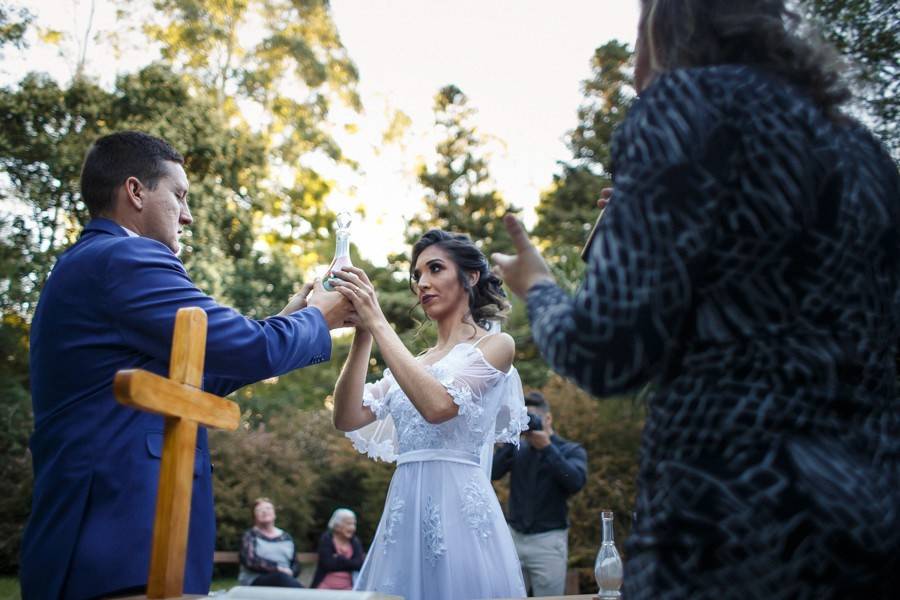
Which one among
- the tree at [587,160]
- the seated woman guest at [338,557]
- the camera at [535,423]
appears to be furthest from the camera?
the tree at [587,160]

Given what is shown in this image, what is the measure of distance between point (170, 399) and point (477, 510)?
6.24 ft

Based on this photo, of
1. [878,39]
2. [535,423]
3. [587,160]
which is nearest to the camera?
[878,39]

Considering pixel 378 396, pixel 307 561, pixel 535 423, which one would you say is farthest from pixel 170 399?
pixel 307 561

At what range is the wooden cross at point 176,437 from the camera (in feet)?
6.04

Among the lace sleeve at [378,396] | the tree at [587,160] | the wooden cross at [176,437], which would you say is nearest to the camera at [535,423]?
the lace sleeve at [378,396]

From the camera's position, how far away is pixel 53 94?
1642cm

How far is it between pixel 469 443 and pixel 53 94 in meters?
15.0

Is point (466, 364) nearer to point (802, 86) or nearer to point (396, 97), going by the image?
point (802, 86)

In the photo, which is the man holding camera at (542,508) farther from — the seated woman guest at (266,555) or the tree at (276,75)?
the tree at (276,75)

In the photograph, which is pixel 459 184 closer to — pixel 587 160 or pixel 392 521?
pixel 587 160

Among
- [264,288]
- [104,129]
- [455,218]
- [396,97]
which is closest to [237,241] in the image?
[264,288]

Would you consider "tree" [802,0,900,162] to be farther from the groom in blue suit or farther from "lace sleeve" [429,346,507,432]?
the groom in blue suit

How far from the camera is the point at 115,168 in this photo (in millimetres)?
2918

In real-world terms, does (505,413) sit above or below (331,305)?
below
